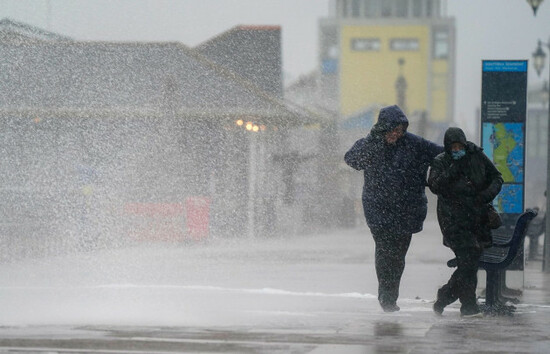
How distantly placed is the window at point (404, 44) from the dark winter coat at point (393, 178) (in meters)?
106

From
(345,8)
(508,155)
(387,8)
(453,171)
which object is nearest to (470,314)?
(453,171)

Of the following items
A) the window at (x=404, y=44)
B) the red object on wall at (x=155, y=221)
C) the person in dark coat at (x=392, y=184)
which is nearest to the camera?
the person in dark coat at (x=392, y=184)

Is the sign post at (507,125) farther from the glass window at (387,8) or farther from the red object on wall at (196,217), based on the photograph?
the glass window at (387,8)

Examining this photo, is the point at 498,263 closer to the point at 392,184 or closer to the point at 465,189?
the point at 465,189

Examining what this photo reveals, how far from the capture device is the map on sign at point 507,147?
1227 cm

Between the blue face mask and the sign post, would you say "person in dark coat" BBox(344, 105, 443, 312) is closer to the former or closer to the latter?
the blue face mask

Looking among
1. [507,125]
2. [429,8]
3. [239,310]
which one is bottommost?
[239,310]

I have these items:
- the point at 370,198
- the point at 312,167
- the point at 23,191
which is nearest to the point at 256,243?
the point at 23,191

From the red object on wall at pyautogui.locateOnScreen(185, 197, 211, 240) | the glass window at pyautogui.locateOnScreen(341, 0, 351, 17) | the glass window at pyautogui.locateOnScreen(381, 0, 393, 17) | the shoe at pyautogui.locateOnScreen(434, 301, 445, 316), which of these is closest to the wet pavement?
the shoe at pyautogui.locateOnScreen(434, 301, 445, 316)

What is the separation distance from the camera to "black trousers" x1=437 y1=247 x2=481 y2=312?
957cm

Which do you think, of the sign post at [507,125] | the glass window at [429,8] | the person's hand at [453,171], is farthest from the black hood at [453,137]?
the glass window at [429,8]

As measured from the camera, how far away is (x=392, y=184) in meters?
9.91

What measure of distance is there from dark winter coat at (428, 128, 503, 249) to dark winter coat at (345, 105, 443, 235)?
36 centimetres

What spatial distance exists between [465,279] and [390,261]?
2.13 feet
